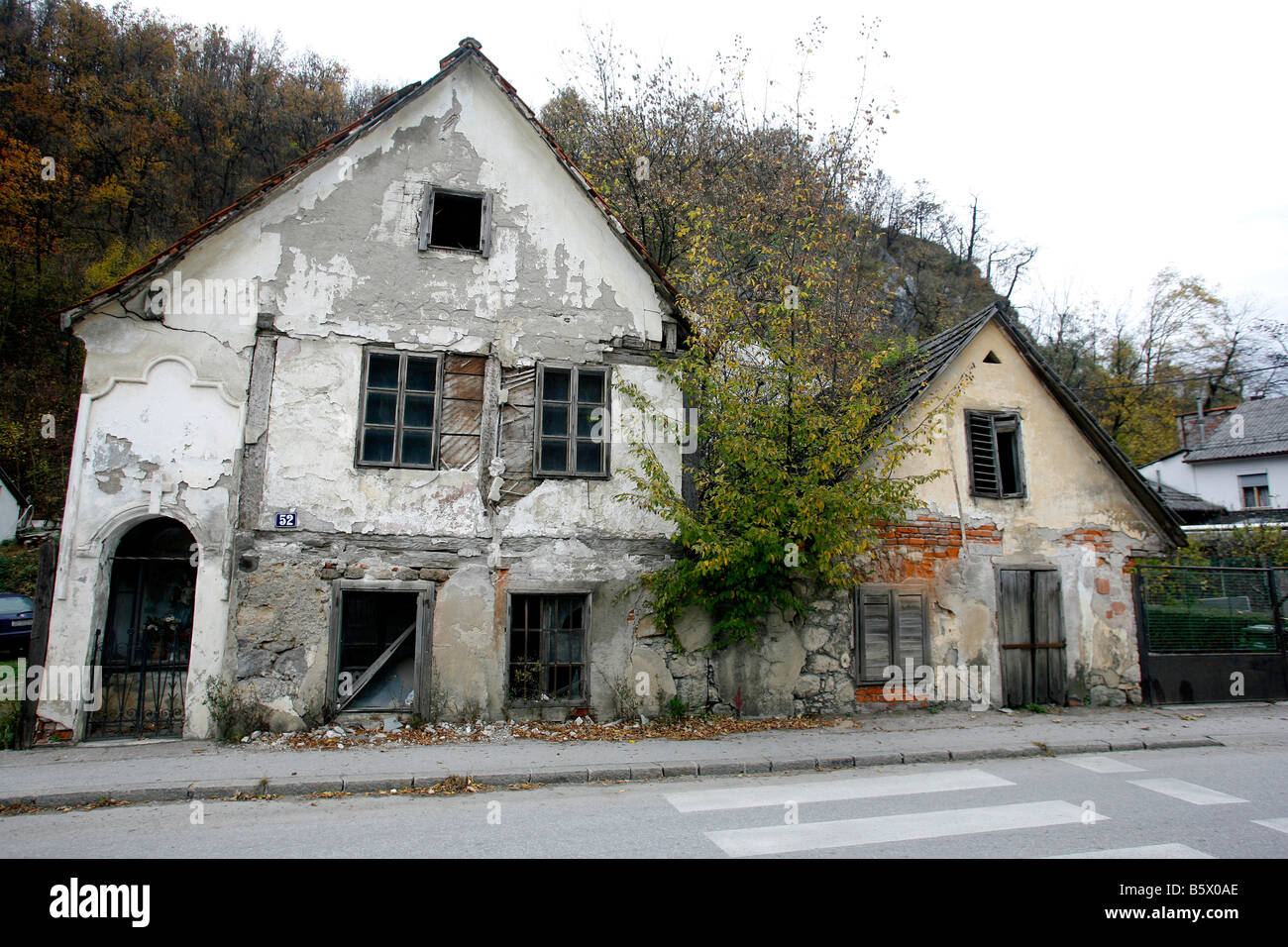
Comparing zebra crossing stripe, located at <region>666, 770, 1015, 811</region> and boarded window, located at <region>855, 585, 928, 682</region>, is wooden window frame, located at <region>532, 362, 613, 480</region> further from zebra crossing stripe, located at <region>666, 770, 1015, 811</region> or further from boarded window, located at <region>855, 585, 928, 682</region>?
zebra crossing stripe, located at <region>666, 770, 1015, 811</region>

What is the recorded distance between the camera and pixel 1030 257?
37938 millimetres

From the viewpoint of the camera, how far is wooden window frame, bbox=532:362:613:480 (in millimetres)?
10500

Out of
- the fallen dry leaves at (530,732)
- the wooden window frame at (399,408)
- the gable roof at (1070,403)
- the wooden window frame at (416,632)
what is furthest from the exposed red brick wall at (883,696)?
the wooden window frame at (399,408)

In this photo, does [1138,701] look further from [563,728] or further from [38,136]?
[38,136]

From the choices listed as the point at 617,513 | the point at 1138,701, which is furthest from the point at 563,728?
the point at 1138,701

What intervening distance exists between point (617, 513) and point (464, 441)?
2372 mm

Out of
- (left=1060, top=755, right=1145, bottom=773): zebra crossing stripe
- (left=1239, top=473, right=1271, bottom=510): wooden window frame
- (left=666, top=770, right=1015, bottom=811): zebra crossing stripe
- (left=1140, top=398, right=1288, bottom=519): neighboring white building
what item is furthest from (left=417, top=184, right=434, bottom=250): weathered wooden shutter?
(left=1239, top=473, right=1271, bottom=510): wooden window frame

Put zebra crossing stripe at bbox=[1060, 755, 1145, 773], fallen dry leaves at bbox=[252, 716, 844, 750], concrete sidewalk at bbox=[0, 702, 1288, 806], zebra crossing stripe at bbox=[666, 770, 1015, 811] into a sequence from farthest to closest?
fallen dry leaves at bbox=[252, 716, 844, 750] → zebra crossing stripe at bbox=[1060, 755, 1145, 773] → concrete sidewalk at bbox=[0, 702, 1288, 806] → zebra crossing stripe at bbox=[666, 770, 1015, 811]

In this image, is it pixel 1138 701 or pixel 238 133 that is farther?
pixel 238 133

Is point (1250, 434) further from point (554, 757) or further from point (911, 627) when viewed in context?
point (554, 757)

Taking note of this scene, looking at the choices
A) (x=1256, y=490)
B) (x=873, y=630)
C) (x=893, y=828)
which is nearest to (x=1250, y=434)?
(x=1256, y=490)

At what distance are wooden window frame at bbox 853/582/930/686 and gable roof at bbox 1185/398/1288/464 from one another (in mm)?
36400

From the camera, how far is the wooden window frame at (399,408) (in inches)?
394

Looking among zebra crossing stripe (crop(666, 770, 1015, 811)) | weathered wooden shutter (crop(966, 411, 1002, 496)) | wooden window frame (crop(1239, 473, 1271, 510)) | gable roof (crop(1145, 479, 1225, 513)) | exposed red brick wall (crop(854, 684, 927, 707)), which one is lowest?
zebra crossing stripe (crop(666, 770, 1015, 811))
